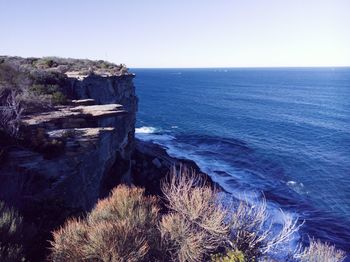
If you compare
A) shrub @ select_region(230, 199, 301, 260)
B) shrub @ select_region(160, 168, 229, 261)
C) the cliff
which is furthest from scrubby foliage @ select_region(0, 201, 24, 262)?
shrub @ select_region(230, 199, 301, 260)

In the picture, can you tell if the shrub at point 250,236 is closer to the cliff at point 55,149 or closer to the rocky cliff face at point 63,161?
the cliff at point 55,149

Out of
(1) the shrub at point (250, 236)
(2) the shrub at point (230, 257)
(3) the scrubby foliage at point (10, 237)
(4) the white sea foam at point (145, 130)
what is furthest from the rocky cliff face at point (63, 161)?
(4) the white sea foam at point (145, 130)

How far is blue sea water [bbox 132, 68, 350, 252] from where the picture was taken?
35.1 metres

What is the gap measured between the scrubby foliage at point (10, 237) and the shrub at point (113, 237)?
3.43 ft

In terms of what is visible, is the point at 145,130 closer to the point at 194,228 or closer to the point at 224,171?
the point at 224,171

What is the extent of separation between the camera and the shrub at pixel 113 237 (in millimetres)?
9688

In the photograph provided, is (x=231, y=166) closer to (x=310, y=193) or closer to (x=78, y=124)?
(x=310, y=193)

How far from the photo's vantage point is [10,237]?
10.4 m

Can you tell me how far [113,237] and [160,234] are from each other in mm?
2582

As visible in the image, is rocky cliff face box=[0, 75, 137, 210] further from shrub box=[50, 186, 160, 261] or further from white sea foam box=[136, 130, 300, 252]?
white sea foam box=[136, 130, 300, 252]

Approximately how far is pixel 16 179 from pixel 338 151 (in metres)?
48.0

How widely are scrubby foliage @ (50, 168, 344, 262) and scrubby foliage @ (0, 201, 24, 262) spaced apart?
107 cm

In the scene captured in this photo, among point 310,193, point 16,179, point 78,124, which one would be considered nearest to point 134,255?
point 16,179

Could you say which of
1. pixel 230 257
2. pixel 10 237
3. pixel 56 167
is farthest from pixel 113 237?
pixel 56 167
